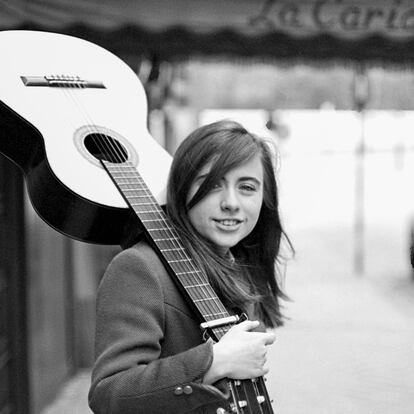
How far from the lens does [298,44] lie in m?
4.01

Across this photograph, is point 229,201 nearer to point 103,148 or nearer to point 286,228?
point 103,148

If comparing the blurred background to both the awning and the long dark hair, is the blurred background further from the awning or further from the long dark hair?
the long dark hair

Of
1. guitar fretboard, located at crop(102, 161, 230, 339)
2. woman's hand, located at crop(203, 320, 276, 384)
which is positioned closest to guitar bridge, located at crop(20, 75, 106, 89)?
guitar fretboard, located at crop(102, 161, 230, 339)

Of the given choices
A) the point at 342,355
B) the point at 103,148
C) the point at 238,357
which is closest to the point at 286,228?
the point at 103,148

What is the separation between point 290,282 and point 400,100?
325 cm

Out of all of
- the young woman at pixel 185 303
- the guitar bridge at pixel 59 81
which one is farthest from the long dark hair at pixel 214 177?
the guitar bridge at pixel 59 81

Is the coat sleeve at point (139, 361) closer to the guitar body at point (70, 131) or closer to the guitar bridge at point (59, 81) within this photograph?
the guitar body at point (70, 131)

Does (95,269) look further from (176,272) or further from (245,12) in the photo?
(176,272)

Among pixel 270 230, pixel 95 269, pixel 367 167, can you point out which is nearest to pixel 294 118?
pixel 95 269

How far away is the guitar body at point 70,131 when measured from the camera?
1936 mm

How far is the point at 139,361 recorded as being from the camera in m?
1.53

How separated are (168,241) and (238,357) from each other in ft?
1.18

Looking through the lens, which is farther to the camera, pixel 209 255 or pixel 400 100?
pixel 400 100

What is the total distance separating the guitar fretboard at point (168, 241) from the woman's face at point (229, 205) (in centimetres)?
8
